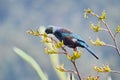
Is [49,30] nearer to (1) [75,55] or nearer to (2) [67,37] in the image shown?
(2) [67,37]

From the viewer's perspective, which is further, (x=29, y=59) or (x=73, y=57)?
(x=29, y=59)

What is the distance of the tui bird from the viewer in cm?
79

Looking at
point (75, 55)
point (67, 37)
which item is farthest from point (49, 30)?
point (75, 55)

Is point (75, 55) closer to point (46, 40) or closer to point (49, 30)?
point (46, 40)

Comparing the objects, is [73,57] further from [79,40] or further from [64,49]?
[79,40]

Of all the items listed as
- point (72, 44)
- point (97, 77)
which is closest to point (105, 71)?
point (97, 77)

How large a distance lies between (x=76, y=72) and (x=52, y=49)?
0.24 ft

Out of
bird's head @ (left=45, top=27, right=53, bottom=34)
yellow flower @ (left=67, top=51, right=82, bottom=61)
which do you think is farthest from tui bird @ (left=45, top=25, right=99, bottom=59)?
yellow flower @ (left=67, top=51, right=82, bottom=61)

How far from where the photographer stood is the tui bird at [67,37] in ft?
2.60

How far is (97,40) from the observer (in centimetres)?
73

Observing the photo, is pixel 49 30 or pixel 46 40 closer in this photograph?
pixel 46 40

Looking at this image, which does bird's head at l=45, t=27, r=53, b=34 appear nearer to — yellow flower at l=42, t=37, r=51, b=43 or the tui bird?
the tui bird

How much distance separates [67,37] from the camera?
0.80m

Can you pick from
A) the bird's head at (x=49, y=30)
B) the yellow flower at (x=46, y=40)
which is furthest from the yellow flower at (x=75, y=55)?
the bird's head at (x=49, y=30)
